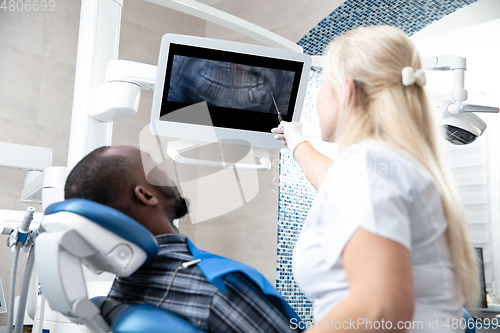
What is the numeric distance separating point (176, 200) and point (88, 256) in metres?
0.27

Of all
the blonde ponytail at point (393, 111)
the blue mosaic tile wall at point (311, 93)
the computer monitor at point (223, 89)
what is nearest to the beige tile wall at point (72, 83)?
the blue mosaic tile wall at point (311, 93)

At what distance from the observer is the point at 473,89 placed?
3740 millimetres

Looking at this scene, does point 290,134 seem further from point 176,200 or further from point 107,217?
point 107,217

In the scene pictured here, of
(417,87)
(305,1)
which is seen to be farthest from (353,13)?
(417,87)

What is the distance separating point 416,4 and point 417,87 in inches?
77.7

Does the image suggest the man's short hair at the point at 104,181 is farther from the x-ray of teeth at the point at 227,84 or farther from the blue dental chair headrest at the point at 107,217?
the x-ray of teeth at the point at 227,84

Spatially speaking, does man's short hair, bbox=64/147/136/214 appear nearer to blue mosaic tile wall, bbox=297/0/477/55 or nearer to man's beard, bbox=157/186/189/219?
man's beard, bbox=157/186/189/219

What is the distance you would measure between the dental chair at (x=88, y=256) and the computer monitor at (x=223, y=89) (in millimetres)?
611

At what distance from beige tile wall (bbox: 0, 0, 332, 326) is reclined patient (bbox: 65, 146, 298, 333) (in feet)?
5.46

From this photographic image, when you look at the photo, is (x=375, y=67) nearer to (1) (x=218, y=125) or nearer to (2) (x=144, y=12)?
(1) (x=218, y=125)

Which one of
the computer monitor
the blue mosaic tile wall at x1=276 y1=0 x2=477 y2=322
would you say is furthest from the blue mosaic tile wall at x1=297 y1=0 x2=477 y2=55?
the computer monitor

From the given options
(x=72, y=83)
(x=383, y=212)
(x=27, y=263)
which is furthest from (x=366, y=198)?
(x=72, y=83)

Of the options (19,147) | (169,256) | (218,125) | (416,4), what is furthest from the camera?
(416,4)

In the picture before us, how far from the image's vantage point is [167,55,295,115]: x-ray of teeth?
4.45ft
